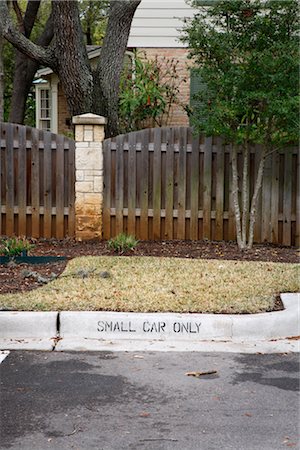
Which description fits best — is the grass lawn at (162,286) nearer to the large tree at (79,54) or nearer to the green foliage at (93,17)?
the large tree at (79,54)

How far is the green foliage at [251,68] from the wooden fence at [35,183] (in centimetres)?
241

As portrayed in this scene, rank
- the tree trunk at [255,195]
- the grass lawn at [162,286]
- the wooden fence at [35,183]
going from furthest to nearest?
1. the wooden fence at [35,183]
2. the tree trunk at [255,195]
3. the grass lawn at [162,286]

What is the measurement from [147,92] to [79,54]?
3340 millimetres

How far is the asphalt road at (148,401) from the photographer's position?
389cm

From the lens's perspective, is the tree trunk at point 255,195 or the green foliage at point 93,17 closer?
the tree trunk at point 255,195

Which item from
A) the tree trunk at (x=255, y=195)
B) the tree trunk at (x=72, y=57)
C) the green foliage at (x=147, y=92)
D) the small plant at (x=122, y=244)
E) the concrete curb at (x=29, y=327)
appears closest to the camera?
the concrete curb at (x=29, y=327)

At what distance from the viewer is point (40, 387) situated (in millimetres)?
→ 4758

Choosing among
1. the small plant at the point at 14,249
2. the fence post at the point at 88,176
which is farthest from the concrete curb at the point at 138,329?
the fence post at the point at 88,176

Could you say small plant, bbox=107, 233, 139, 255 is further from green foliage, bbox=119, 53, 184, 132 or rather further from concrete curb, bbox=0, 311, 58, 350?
green foliage, bbox=119, 53, 184, 132

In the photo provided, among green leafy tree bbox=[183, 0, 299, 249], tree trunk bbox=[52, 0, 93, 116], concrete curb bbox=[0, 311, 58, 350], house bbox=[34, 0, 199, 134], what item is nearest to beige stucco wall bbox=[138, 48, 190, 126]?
house bbox=[34, 0, 199, 134]

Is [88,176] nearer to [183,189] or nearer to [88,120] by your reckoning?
[88,120]

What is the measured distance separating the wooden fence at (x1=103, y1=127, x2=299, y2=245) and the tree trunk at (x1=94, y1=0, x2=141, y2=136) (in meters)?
2.06

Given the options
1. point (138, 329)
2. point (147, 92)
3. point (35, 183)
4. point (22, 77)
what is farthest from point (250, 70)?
point (22, 77)

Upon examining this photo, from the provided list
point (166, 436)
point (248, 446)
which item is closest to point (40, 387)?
point (166, 436)
